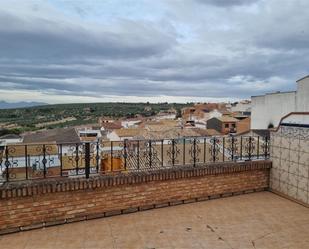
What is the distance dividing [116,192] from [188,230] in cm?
157

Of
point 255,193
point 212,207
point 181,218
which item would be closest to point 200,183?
point 212,207

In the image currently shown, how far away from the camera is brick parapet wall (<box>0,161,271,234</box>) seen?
16.1 feet

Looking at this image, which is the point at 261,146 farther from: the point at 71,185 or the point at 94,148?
the point at 71,185

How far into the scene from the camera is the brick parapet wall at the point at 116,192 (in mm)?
4914

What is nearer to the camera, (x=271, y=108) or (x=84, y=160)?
(x=84, y=160)

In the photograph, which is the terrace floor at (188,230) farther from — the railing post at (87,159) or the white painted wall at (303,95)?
the white painted wall at (303,95)

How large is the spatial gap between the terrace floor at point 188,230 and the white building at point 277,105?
20.4 meters

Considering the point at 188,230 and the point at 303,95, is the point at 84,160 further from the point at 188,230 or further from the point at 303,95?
the point at 303,95

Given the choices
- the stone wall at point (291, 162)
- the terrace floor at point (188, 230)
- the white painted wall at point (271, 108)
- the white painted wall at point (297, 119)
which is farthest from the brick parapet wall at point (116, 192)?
the white painted wall at point (271, 108)

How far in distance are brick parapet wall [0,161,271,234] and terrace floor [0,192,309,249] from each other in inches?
6.7

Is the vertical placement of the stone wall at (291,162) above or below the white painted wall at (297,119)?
below

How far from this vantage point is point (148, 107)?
124688mm

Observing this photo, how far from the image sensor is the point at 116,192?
18.6ft

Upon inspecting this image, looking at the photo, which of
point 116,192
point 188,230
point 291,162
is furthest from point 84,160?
point 291,162
